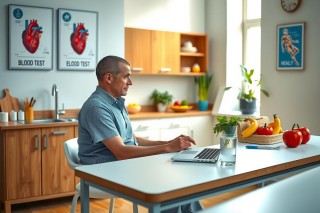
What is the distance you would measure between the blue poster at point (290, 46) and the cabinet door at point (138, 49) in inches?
61.4

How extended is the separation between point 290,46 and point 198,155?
9.76ft

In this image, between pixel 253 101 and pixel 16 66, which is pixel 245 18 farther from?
pixel 16 66

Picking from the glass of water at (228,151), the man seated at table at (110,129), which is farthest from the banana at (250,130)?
the glass of water at (228,151)

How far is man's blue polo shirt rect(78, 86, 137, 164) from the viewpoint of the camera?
8.92ft

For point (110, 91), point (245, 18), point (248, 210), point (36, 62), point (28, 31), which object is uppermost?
point (245, 18)

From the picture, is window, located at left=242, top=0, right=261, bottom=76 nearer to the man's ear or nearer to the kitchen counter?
the kitchen counter

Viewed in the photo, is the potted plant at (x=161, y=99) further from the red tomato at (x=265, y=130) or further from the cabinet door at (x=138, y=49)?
the red tomato at (x=265, y=130)

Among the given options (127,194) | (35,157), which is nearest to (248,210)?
(127,194)

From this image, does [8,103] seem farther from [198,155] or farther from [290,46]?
[290,46]

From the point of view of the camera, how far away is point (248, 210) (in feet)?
3.37

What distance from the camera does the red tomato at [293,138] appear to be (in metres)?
2.85

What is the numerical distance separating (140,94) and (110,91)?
2797 mm

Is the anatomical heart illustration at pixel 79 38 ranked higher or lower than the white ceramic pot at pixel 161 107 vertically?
higher

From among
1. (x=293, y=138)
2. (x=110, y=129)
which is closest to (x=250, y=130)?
(x=293, y=138)
